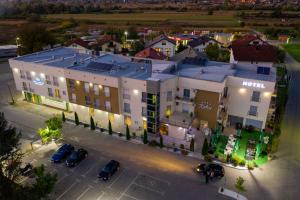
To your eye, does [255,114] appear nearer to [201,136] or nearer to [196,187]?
[201,136]

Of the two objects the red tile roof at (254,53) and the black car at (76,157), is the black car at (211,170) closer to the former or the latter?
the black car at (76,157)

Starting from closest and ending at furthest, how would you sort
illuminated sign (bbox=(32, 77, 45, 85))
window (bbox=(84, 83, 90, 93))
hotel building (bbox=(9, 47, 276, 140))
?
1. hotel building (bbox=(9, 47, 276, 140))
2. window (bbox=(84, 83, 90, 93))
3. illuminated sign (bbox=(32, 77, 45, 85))

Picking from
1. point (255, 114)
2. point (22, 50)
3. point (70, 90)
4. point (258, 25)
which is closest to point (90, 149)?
point (70, 90)

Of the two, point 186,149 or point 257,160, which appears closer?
point 257,160

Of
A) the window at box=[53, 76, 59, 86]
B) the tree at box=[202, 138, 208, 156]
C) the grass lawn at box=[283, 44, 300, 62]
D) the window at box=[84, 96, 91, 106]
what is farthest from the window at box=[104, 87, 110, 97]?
the grass lawn at box=[283, 44, 300, 62]

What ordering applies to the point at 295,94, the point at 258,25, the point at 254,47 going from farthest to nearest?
the point at 258,25 < the point at 254,47 < the point at 295,94

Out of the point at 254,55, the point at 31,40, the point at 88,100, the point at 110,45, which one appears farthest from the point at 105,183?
the point at 31,40

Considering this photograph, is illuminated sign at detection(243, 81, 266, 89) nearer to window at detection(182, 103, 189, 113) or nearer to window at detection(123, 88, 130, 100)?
window at detection(182, 103, 189, 113)
